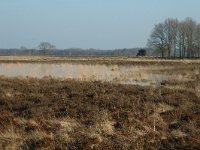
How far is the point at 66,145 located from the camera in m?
10.7

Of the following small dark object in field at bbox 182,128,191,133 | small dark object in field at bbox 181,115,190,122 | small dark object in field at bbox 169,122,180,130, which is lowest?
small dark object in field at bbox 169,122,180,130

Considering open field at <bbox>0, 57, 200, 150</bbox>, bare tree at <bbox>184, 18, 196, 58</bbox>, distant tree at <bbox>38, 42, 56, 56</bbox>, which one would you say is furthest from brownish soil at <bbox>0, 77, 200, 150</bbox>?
distant tree at <bbox>38, 42, 56, 56</bbox>

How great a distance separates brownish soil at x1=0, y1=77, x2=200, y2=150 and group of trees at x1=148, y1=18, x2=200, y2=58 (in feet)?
241

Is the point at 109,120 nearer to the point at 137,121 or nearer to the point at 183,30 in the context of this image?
the point at 137,121

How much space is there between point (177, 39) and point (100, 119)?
275 feet

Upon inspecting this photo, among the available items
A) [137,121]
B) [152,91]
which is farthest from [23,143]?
Result: [152,91]

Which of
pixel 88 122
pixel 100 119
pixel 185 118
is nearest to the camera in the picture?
pixel 88 122

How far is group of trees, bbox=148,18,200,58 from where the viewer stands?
92312mm

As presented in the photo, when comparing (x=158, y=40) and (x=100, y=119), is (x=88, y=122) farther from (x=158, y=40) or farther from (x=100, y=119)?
(x=158, y=40)

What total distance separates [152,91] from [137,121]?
7588 mm

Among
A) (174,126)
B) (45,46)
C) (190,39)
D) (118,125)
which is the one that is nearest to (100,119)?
(118,125)

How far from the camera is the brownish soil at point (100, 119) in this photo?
426 inches

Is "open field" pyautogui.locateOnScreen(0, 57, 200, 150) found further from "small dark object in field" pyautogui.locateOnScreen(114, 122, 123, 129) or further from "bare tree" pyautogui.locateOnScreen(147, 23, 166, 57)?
"bare tree" pyautogui.locateOnScreen(147, 23, 166, 57)

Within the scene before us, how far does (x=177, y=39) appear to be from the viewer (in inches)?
3733
